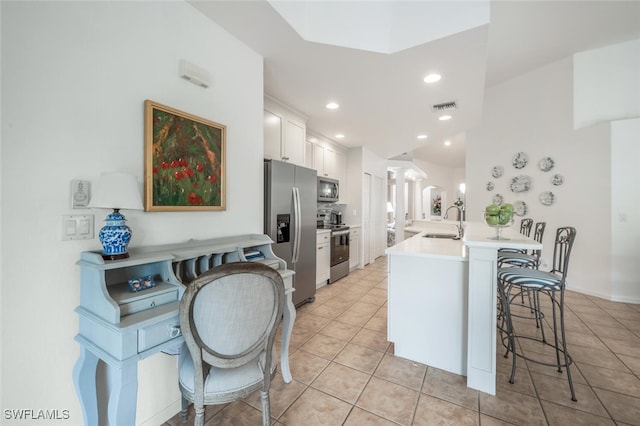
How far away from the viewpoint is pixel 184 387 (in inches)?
47.5

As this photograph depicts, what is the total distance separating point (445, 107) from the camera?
3.37 m

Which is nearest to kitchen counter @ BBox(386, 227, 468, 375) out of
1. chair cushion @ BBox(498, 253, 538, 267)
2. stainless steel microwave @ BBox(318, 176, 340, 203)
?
chair cushion @ BBox(498, 253, 538, 267)

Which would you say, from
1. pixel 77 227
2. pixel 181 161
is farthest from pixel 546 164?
pixel 77 227

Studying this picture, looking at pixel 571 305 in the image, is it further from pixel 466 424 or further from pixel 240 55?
pixel 240 55

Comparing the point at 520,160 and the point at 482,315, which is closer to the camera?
the point at 482,315

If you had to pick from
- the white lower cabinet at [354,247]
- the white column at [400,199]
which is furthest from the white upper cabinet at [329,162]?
the white column at [400,199]

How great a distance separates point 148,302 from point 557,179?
19.0 feet

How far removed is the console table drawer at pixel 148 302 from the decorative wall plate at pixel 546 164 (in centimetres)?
571

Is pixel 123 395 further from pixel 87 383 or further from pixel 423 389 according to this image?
pixel 423 389

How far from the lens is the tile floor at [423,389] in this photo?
158 centimetres

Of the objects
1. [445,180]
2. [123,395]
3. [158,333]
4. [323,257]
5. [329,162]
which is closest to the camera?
[123,395]

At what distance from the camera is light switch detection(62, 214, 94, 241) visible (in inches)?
46.9

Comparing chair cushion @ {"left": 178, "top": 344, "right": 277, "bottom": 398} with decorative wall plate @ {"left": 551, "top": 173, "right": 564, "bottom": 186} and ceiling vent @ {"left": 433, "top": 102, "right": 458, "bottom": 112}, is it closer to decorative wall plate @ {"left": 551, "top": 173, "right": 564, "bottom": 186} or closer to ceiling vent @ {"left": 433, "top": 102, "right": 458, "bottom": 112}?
ceiling vent @ {"left": 433, "top": 102, "right": 458, "bottom": 112}

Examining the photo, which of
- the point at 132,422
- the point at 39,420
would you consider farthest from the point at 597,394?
the point at 39,420
